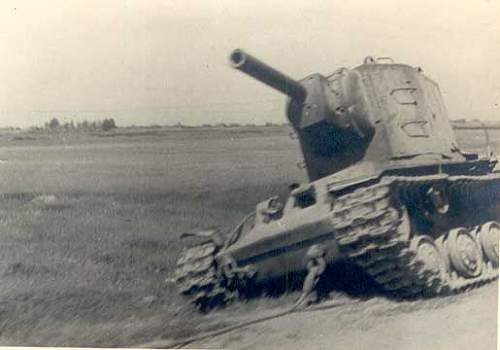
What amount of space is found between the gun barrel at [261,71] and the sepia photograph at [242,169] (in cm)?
1

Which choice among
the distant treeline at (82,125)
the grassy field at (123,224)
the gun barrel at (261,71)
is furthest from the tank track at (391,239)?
the distant treeline at (82,125)

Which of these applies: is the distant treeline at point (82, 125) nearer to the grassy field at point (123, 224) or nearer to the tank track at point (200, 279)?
the grassy field at point (123, 224)

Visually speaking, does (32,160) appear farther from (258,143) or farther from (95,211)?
(258,143)

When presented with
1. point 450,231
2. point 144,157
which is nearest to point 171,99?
point 144,157

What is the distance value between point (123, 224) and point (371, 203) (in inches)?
57.0

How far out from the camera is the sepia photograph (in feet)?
27.0

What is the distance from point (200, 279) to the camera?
8.48 meters

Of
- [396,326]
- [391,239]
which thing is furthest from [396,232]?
[396,326]

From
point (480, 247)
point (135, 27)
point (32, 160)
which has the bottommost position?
point (480, 247)

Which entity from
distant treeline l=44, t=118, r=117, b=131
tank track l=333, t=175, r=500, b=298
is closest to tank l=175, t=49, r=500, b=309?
tank track l=333, t=175, r=500, b=298

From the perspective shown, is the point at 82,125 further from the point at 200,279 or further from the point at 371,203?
the point at 371,203

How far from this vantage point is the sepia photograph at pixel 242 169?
8.23 meters

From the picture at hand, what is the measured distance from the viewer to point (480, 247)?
826cm

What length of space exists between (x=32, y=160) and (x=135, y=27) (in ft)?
3.26
